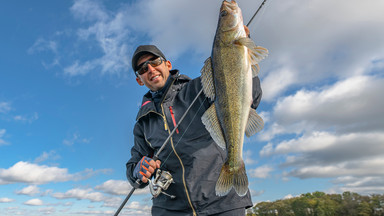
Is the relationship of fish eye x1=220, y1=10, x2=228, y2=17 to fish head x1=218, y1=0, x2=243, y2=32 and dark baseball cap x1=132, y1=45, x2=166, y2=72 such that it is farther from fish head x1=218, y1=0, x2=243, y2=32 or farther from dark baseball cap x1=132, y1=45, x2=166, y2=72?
dark baseball cap x1=132, y1=45, x2=166, y2=72

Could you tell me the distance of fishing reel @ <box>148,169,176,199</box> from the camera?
15.0 feet

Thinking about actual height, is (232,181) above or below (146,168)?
below

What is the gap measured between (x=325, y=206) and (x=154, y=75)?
132m

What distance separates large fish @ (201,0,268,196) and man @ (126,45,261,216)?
0.60 metres

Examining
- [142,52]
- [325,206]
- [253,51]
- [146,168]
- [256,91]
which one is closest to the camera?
[253,51]

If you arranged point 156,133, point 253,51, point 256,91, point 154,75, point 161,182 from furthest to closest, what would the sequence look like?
point 154,75, point 156,133, point 161,182, point 256,91, point 253,51

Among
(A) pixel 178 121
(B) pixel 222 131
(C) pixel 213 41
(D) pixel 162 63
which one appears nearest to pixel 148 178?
(A) pixel 178 121

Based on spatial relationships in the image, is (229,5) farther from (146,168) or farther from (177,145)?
(146,168)

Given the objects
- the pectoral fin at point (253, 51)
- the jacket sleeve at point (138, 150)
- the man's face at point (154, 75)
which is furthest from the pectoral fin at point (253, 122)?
the jacket sleeve at point (138, 150)

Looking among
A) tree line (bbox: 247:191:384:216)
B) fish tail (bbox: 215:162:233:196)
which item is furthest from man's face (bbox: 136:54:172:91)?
tree line (bbox: 247:191:384:216)

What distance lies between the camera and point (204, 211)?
418 centimetres

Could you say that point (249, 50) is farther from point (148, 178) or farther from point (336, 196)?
point (336, 196)

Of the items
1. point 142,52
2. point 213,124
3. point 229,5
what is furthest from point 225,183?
point 142,52

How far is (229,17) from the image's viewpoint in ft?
12.1
